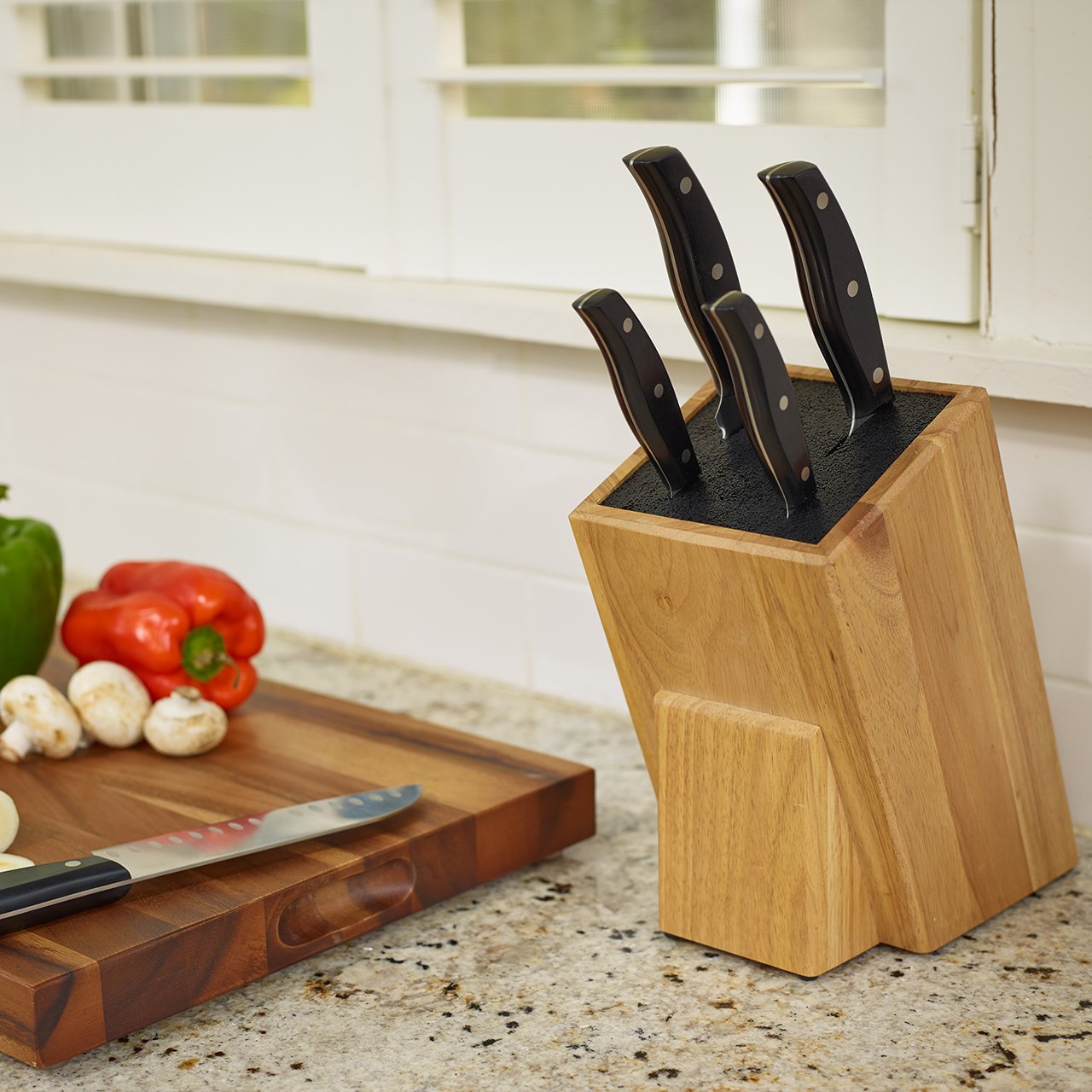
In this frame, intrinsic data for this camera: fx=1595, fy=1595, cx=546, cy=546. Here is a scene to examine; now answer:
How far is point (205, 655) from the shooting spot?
114 centimetres

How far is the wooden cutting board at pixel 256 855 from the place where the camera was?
0.76 metres

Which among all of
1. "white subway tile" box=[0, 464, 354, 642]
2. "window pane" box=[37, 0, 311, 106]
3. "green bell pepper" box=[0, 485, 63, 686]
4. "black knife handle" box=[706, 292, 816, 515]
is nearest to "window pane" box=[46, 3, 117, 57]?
"window pane" box=[37, 0, 311, 106]

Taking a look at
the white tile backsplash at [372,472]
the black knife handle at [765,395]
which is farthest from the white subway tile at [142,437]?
the black knife handle at [765,395]

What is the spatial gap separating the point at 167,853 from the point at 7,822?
106 mm

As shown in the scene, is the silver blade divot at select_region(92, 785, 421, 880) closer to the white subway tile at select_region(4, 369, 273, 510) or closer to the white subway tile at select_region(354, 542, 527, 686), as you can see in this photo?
the white subway tile at select_region(354, 542, 527, 686)

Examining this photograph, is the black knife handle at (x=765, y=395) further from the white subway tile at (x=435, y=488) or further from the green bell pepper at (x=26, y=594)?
the green bell pepper at (x=26, y=594)

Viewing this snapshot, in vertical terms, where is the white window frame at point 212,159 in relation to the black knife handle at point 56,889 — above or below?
above

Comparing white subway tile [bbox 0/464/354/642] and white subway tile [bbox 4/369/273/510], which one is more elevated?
white subway tile [bbox 4/369/273/510]

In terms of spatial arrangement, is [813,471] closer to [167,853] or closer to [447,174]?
→ [167,853]

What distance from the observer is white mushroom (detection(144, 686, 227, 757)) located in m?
1.03

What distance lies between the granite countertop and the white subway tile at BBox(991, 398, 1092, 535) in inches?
8.3

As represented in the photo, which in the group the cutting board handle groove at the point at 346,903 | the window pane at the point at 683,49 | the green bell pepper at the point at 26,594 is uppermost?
the window pane at the point at 683,49

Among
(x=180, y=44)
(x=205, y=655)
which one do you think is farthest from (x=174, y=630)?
(x=180, y=44)

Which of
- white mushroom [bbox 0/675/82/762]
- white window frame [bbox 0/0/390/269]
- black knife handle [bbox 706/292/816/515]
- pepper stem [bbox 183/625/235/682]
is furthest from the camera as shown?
white window frame [bbox 0/0/390/269]
